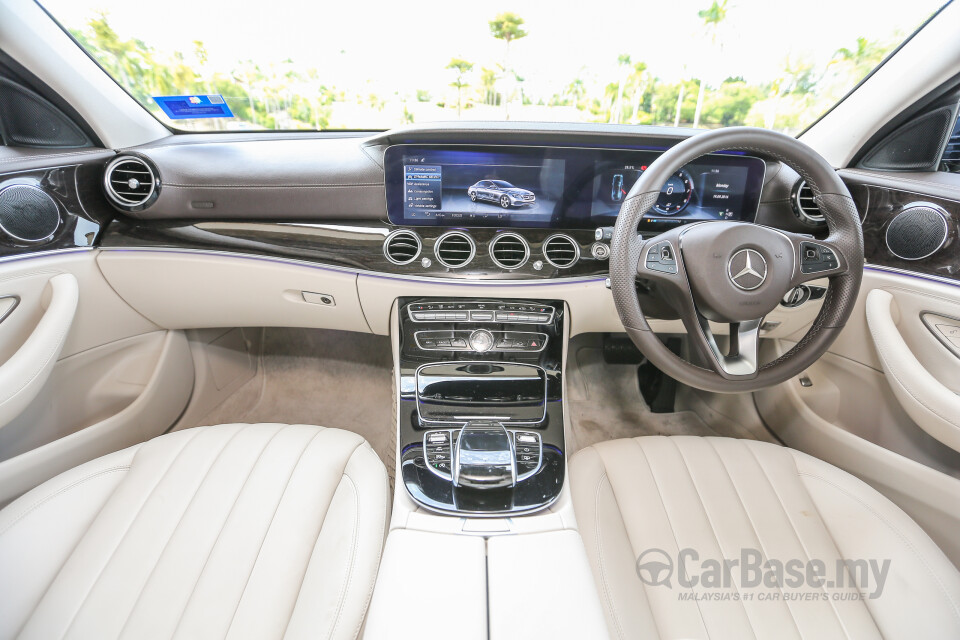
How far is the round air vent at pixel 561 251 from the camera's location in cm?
136

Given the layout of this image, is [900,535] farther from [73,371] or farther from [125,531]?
[73,371]

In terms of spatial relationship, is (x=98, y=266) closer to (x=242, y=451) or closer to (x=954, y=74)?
(x=242, y=451)

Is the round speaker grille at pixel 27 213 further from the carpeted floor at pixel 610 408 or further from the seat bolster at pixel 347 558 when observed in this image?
the carpeted floor at pixel 610 408

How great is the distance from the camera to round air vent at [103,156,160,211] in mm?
1425

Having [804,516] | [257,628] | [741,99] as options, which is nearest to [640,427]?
[804,516]

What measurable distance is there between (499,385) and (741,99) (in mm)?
1106

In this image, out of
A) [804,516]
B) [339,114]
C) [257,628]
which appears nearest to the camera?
[257,628]

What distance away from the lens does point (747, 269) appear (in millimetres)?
930

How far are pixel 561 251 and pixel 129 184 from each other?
1313mm

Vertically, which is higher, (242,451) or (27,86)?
(27,86)

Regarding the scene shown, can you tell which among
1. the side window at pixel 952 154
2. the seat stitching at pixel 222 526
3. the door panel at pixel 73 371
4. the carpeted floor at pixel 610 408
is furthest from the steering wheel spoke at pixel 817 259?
the door panel at pixel 73 371

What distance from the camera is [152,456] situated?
1150mm

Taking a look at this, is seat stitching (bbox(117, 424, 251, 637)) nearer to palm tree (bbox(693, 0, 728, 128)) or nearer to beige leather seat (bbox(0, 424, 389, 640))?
beige leather seat (bbox(0, 424, 389, 640))

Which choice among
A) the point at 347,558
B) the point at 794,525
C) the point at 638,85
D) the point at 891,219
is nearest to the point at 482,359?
the point at 347,558
